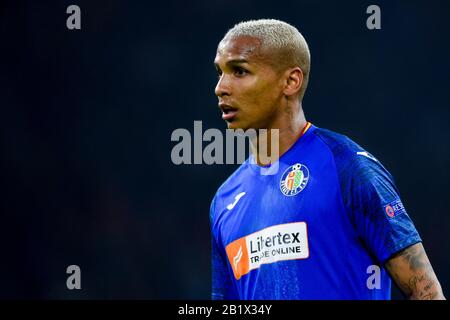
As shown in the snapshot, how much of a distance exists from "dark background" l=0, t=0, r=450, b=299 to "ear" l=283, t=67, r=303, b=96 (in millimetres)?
4674

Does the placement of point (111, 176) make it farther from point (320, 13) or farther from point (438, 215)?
point (438, 215)

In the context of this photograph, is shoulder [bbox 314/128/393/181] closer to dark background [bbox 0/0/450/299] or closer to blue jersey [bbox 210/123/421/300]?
blue jersey [bbox 210/123/421/300]

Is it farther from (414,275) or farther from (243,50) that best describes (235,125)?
(414,275)

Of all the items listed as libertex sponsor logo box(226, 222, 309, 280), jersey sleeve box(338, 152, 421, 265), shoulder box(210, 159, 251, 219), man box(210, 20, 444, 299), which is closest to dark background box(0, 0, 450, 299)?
shoulder box(210, 159, 251, 219)

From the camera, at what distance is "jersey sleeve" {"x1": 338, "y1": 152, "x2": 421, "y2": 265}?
3.29 meters

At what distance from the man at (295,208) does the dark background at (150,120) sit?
4.36 m

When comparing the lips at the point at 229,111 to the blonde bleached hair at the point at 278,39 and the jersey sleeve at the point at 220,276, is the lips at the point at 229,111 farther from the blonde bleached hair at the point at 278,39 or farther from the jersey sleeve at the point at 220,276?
the jersey sleeve at the point at 220,276

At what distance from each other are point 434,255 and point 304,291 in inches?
211

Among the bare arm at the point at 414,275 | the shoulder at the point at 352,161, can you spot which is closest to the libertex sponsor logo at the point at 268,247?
the shoulder at the point at 352,161

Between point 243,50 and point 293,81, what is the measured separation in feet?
1.03

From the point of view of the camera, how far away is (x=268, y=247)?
3637 millimetres

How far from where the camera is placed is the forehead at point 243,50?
3.78 metres

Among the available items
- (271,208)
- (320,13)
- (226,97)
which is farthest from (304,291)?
(320,13)

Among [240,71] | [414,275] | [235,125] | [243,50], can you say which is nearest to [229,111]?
[235,125]
